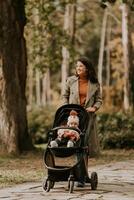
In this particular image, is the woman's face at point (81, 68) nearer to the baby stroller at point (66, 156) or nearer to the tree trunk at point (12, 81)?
the baby stroller at point (66, 156)

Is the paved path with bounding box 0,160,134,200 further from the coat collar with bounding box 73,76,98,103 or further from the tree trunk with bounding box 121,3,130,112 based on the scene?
the tree trunk with bounding box 121,3,130,112

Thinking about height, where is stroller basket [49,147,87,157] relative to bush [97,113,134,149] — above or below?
above

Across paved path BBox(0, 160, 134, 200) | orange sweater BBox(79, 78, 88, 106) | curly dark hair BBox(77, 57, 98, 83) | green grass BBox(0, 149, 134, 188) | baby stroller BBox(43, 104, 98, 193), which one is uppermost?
curly dark hair BBox(77, 57, 98, 83)

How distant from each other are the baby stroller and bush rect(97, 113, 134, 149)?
35.8 ft

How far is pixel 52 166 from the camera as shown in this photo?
10109mm

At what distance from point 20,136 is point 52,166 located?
26.7 feet

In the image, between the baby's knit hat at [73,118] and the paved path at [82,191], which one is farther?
the baby's knit hat at [73,118]

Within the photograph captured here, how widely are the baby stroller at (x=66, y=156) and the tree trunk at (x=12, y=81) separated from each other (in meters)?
7.42

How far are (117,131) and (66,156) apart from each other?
12.0m

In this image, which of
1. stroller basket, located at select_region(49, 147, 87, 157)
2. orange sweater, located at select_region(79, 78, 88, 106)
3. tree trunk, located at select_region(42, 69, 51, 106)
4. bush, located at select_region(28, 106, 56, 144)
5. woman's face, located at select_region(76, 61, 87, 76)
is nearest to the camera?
stroller basket, located at select_region(49, 147, 87, 157)

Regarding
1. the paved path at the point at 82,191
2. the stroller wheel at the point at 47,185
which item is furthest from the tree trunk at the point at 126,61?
the stroller wheel at the point at 47,185

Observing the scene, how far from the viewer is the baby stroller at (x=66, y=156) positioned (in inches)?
389

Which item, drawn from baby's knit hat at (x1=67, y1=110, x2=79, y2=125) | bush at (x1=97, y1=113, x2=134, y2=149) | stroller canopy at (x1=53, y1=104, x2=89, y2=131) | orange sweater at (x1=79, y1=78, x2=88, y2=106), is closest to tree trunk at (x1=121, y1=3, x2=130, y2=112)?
bush at (x1=97, y1=113, x2=134, y2=149)

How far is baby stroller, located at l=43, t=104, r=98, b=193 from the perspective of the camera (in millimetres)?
9891
